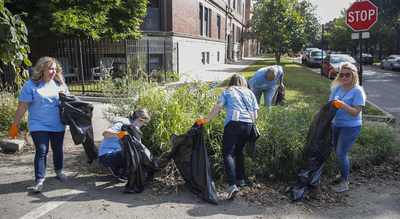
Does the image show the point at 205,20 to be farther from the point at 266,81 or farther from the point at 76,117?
the point at 76,117

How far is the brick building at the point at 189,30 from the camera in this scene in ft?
53.8

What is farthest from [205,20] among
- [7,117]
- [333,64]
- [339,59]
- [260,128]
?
[260,128]

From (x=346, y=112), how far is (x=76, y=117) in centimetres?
357

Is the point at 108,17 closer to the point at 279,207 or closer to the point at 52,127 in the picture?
the point at 52,127

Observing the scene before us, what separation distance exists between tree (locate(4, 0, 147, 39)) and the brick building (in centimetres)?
242

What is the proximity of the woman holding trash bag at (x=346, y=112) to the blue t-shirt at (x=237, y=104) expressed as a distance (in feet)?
3.39

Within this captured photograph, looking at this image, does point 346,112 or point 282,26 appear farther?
point 282,26

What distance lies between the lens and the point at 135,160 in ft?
12.4

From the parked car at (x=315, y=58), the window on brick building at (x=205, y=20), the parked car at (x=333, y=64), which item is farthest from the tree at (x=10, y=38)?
the parked car at (x=315, y=58)

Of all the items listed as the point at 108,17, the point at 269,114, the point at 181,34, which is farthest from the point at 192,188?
the point at 181,34

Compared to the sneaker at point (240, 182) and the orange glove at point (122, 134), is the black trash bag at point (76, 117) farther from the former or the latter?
the sneaker at point (240, 182)

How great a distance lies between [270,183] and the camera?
13.9ft

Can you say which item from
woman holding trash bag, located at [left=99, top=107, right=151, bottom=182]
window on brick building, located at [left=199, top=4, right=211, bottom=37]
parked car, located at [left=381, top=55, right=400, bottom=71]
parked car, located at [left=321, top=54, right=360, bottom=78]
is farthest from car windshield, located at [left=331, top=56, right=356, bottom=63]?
woman holding trash bag, located at [left=99, top=107, right=151, bottom=182]

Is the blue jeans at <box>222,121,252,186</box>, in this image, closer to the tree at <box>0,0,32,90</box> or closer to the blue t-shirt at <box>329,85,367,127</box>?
the blue t-shirt at <box>329,85,367,127</box>
